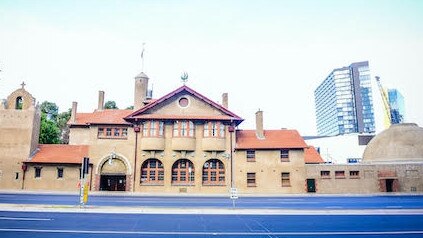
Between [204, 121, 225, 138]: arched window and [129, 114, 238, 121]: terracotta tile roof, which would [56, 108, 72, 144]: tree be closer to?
[129, 114, 238, 121]: terracotta tile roof

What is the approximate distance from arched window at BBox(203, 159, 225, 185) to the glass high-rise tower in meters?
134

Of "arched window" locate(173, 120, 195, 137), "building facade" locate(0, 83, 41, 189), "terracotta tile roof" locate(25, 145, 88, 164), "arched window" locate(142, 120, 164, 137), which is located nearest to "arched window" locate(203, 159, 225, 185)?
"arched window" locate(173, 120, 195, 137)

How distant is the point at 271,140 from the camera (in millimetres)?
41844

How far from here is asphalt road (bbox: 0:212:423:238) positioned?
11.8 m

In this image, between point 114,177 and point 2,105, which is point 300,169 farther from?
point 2,105

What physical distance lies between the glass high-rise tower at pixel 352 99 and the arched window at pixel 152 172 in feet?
455

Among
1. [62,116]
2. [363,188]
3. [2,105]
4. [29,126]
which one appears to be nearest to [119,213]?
[29,126]

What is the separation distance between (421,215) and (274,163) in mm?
22689

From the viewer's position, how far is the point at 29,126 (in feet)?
130

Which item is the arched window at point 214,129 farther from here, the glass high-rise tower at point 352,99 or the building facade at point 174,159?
the glass high-rise tower at point 352,99

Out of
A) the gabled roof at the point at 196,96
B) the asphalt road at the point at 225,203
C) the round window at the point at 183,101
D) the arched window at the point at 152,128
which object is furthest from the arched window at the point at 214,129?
the asphalt road at the point at 225,203

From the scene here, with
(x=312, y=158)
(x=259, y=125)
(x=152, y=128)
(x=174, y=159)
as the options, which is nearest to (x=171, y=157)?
(x=174, y=159)

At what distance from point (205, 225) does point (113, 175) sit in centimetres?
2806

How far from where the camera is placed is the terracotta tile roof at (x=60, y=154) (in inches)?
1505
